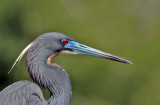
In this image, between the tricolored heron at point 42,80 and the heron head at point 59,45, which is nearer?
the tricolored heron at point 42,80

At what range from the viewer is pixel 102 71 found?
1652 centimetres

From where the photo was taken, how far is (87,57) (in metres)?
16.1

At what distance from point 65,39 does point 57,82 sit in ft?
1.60

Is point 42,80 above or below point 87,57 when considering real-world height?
above

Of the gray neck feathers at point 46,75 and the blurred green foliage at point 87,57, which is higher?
the gray neck feathers at point 46,75

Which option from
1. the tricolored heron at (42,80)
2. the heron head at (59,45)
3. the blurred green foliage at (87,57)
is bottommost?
the blurred green foliage at (87,57)

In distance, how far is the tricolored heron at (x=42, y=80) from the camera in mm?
4941

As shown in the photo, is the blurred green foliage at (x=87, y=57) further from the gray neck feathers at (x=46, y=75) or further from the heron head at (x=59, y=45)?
the gray neck feathers at (x=46, y=75)

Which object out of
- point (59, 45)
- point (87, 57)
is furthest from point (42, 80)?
point (87, 57)

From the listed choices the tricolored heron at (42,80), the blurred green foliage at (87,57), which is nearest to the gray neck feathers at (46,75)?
the tricolored heron at (42,80)

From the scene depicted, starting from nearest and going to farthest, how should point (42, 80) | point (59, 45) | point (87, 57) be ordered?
point (42, 80)
point (59, 45)
point (87, 57)

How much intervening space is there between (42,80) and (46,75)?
0.07 metres

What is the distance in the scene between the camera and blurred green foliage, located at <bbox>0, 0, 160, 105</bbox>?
15.0 m

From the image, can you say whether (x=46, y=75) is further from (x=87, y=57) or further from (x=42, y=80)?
(x=87, y=57)
